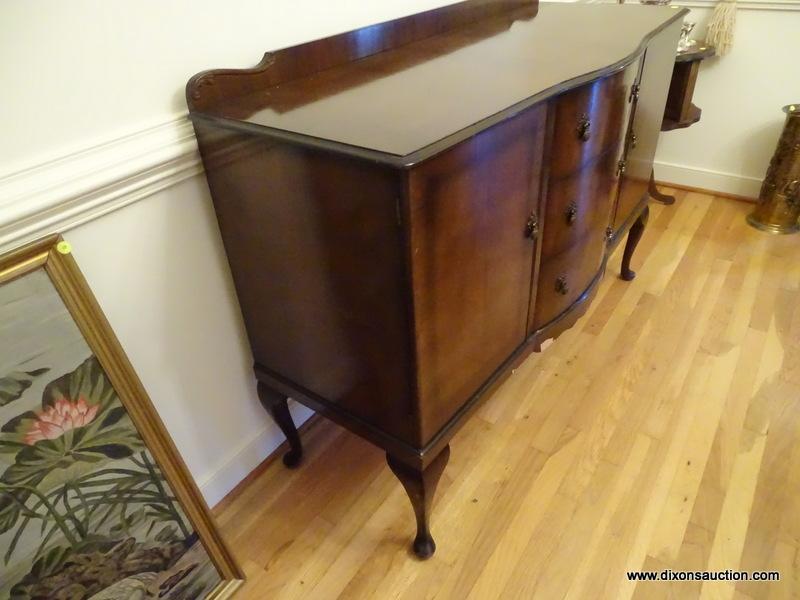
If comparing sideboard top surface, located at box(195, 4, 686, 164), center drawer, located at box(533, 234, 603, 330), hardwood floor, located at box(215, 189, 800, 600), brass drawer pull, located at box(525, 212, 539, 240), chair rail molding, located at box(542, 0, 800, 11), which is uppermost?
sideboard top surface, located at box(195, 4, 686, 164)

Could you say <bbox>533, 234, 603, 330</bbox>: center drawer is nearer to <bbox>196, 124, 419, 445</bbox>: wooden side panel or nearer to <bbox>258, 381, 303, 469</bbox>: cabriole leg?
<bbox>196, 124, 419, 445</bbox>: wooden side panel

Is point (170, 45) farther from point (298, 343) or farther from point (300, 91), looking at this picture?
point (298, 343)

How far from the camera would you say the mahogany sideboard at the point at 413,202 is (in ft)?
2.59

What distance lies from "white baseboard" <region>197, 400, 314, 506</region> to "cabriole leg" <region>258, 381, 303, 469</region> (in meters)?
0.05

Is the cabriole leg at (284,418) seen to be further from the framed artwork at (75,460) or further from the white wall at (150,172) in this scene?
the framed artwork at (75,460)

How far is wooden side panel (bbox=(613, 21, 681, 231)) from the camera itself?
1413 mm

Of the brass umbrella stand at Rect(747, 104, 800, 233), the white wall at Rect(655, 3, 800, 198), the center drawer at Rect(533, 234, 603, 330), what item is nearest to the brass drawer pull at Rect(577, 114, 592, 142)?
the center drawer at Rect(533, 234, 603, 330)

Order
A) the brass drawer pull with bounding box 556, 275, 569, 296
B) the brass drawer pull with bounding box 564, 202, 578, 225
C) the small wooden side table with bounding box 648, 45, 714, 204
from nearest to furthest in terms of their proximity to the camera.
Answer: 1. the brass drawer pull with bounding box 564, 202, 578, 225
2. the brass drawer pull with bounding box 556, 275, 569, 296
3. the small wooden side table with bounding box 648, 45, 714, 204

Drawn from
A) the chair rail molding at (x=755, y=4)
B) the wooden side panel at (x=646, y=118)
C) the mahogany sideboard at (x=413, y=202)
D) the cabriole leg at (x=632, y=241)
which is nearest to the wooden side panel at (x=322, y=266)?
the mahogany sideboard at (x=413, y=202)

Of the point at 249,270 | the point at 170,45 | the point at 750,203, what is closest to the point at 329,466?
the point at 249,270

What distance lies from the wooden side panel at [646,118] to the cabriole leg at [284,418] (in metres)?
1.05

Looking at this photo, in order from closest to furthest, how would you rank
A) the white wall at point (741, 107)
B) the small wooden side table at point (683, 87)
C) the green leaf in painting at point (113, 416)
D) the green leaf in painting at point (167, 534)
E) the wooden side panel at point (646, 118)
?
1. the green leaf in painting at point (113, 416)
2. the green leaf in painting at point (167, 534)
3. the wooden side panel at point (646, 118)
4. the small wooden side table at point (683, 87)
5. the white wall at point (741, 107)

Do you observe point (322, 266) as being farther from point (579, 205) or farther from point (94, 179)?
point (579, 205)

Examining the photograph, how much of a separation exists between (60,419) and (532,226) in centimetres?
87
